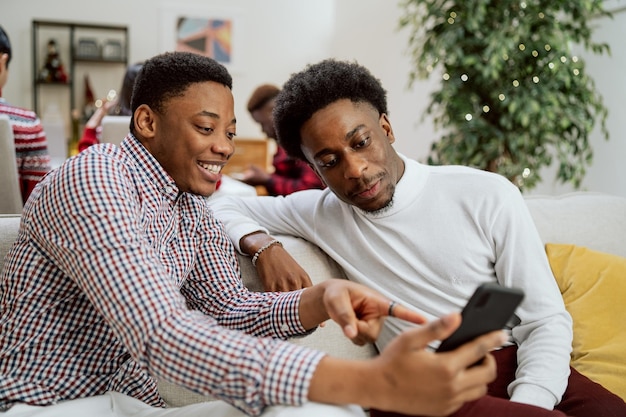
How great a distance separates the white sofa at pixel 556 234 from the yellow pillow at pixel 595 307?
0.12 metres

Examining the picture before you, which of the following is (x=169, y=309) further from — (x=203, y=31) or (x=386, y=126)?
(x=203, y=31)

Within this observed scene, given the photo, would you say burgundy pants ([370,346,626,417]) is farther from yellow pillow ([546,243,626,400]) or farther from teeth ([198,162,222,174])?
teeth ([198,162,222,174])

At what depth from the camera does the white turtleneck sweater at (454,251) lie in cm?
135

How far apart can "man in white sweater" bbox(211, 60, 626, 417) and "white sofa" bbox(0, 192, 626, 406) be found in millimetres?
55

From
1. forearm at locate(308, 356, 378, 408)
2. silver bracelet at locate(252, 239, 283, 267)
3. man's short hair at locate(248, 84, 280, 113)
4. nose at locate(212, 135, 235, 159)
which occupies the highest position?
nose at locate(212, 135, 235, 159)

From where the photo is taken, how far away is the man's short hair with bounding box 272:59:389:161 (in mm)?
1521

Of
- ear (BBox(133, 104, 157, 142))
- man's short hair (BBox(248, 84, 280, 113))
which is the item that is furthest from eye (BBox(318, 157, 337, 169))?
man's short hair (BBox(248, 84, 280, 113))

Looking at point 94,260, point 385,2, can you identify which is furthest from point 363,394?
point 385,2

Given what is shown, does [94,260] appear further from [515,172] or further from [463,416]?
[515,172]

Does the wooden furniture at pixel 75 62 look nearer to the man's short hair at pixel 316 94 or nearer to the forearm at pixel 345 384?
the man's short hair at pixel 316 94

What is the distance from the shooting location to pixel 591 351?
158 cm

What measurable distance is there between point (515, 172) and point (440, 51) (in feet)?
2.46

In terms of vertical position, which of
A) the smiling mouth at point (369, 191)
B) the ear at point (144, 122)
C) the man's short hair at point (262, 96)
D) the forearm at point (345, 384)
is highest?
the ear at point (144, 122)

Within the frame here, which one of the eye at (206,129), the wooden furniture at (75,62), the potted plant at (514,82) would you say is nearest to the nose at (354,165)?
the eye at (206,129)
